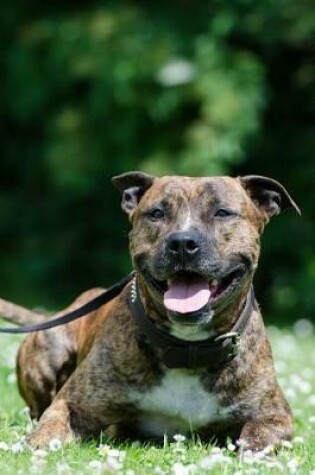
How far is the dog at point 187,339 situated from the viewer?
17.8ft

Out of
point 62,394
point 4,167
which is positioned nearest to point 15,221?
point 4,167

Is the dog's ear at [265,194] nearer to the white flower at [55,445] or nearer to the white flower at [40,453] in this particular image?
the white flower at [55,445]

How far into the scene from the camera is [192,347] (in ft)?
18.1

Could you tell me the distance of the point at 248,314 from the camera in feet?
19.0

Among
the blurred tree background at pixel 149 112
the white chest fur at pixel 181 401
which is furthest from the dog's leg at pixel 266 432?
the blurred tree background at pixel 149 112

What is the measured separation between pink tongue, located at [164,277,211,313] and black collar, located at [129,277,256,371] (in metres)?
0.26

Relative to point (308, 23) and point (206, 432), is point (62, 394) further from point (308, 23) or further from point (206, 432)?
point (308, 23)

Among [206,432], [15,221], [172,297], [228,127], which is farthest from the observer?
[15,221]

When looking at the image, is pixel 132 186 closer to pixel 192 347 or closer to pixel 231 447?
pixel 192 347

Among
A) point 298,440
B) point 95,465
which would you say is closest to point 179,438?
point 298,440

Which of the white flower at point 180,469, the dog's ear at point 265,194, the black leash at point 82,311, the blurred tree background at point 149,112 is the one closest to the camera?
the white flower at point 180,469

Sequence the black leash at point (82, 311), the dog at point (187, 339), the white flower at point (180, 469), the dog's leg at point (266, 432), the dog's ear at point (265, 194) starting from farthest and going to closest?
the black leash at point (82, 311) < the dog's ear at point (265, 194) < the dog's leg at point (266, 432) < the dog at point (187, 339) < the white flower at point (180, 469)

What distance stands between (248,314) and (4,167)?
1241cm

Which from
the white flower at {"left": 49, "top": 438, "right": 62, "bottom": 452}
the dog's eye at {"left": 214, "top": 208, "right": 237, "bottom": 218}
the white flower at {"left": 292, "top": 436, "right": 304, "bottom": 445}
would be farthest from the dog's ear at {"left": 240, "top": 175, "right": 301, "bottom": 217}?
the white flower at {"left": 49, "top": 438, "right": 62, "bottom": 452}
